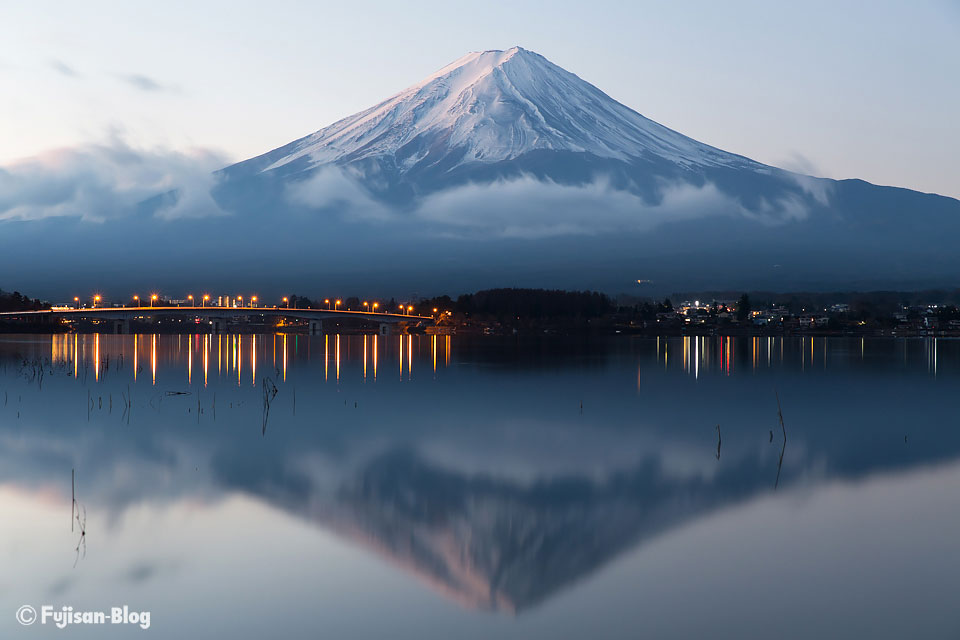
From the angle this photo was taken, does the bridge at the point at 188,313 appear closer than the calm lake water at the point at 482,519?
No

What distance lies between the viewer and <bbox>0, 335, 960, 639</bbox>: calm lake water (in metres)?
8.23

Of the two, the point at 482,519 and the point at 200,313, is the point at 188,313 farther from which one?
the point at 482,519

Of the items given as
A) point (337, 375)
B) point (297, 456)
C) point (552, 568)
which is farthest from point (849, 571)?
point (337, 375)

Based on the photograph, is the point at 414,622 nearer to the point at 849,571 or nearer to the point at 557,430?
the point at 849,571

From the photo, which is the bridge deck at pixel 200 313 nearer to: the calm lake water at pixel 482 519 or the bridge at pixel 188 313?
the bridge at pixel 188 313

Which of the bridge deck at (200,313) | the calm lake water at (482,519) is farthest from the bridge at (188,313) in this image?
the calm lake water at (482,519)

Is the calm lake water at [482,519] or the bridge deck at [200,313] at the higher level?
the bridge deck at [200,313]

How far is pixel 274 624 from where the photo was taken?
7828 millimetres

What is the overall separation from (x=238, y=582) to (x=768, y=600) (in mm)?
5342

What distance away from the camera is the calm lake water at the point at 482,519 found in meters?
8.23

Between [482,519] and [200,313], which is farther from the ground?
[200,313]

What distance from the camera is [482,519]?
11.7 meters

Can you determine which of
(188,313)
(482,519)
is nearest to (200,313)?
(188,313)

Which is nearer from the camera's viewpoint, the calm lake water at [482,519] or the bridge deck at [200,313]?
the calm lake water at [482,519]
